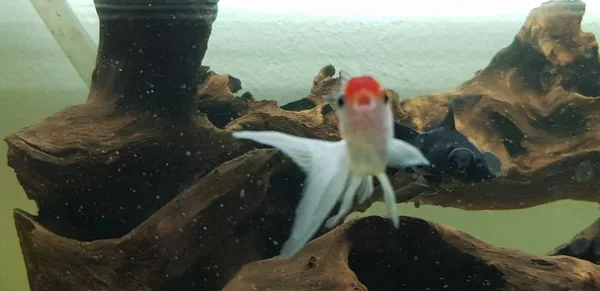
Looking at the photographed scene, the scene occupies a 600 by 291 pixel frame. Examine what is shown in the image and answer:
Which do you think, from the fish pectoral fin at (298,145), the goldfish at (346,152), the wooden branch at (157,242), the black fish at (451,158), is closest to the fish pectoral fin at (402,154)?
the goldfish at (346,152)

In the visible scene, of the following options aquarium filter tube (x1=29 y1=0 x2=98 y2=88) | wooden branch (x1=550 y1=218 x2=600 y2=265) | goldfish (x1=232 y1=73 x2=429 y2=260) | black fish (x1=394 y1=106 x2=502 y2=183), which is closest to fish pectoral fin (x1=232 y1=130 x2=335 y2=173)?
goldfish (x1=232 y1=73 x2=429 y2=260)

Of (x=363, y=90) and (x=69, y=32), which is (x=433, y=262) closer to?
(x=363, y=90)

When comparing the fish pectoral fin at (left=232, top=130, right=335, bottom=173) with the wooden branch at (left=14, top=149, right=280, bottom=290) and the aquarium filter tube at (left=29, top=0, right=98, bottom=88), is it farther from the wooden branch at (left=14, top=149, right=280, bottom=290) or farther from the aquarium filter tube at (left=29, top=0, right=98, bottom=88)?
the aquarium filter tube at (left=29, top=0, right=98, bottom=88)

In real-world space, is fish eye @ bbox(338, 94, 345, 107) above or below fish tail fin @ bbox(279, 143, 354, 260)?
above

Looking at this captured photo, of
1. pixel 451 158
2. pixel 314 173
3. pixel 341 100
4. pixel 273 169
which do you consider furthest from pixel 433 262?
pixel 341 100

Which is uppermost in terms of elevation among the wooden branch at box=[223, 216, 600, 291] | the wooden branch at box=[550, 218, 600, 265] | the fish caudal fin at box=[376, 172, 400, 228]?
the fish caudal fin at box=[376, 172, 400, 228]

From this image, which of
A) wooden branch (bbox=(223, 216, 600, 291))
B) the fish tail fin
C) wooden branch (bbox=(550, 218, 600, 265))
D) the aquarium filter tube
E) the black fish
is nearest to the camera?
the fish tail fin

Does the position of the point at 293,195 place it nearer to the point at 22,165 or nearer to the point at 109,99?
the point at 109,99

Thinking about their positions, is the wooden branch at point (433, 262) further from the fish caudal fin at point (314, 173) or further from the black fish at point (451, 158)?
the fish caudal fin at point (314, 173)
